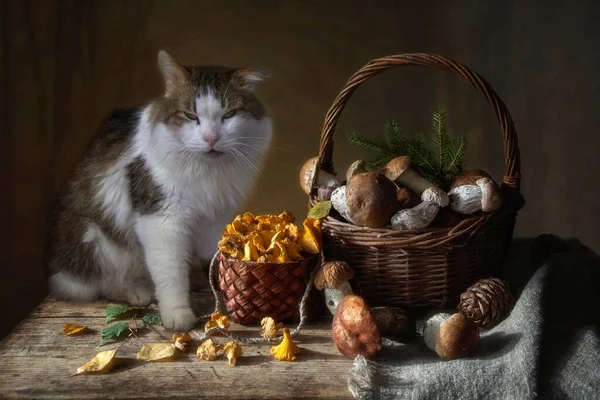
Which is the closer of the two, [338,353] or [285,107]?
[338,353]

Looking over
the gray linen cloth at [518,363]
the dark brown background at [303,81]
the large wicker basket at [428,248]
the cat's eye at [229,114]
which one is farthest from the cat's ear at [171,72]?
the gray linen cloth at [518,363]

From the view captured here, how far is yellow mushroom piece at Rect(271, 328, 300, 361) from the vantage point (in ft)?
3.33

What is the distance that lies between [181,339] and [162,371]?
0.32 ft

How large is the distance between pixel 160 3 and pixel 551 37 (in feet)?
3.39

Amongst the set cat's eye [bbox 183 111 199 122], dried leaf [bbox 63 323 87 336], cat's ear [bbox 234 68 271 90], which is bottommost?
dried leaf [bbox 63 323 87 336]

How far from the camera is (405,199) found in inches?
43.0

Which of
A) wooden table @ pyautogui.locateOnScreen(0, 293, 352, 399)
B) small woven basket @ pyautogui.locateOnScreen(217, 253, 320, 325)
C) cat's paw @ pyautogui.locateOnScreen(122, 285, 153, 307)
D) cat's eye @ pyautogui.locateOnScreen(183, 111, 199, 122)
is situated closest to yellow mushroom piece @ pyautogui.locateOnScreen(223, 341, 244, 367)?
wooden table @ pyautogui.locateOnScreen(0, 293, 352, 399)

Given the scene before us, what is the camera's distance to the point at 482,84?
112 cm

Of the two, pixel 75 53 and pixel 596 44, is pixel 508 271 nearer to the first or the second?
pixel 596 44

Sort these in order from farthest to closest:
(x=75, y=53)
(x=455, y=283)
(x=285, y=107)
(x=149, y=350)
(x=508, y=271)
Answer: (x=285, y=107) < (x=75, y=53) < (x=508, y=271) < (x=455, y=283) < (x=149, y=350)

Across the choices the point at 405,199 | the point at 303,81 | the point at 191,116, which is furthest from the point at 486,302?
the point at 303,81

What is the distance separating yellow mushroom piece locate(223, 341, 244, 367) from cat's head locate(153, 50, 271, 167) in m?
0.41

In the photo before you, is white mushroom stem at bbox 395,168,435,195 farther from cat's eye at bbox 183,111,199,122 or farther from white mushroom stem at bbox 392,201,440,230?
cat's eye at bbox 183,111,199,122

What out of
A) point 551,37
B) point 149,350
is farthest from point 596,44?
point 149,350
